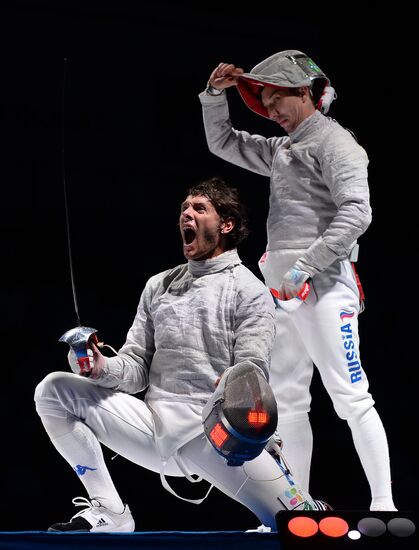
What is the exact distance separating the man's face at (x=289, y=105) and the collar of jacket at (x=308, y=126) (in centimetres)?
3

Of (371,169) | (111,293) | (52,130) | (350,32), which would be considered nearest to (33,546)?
(111,293)

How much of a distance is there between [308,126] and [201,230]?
1.65ft

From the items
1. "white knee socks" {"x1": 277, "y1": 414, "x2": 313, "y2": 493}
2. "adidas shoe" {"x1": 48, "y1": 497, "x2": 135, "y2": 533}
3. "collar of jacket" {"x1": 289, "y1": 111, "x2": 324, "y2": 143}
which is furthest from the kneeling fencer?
"collar of jacket" {"x1": 289, "y1": 111, "x2": 324, "y2": 143}

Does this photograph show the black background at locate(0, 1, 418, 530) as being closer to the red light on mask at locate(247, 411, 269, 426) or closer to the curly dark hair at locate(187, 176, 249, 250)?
the curly dark hair at locate(187, 176, 249, 250)

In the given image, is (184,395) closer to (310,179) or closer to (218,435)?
(218,435)

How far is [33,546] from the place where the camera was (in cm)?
183

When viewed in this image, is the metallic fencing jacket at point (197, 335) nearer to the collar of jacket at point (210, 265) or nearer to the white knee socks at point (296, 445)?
the collar of jacket at point (210, 265)

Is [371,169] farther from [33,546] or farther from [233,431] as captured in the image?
[33,546]

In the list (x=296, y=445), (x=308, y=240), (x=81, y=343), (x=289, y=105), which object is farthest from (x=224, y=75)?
(x=296, y=445)

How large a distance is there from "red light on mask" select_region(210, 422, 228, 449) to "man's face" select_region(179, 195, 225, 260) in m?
0.51

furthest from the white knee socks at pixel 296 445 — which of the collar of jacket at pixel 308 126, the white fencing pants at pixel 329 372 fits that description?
the collar of jacket at pixel 308 126

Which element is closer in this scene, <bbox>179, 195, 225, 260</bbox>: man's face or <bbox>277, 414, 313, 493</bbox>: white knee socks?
<bbox>179, 195, 225, 260</bbox>: man's face

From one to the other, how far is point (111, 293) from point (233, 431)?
1.45 m

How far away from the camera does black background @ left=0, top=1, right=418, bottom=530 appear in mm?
3139
